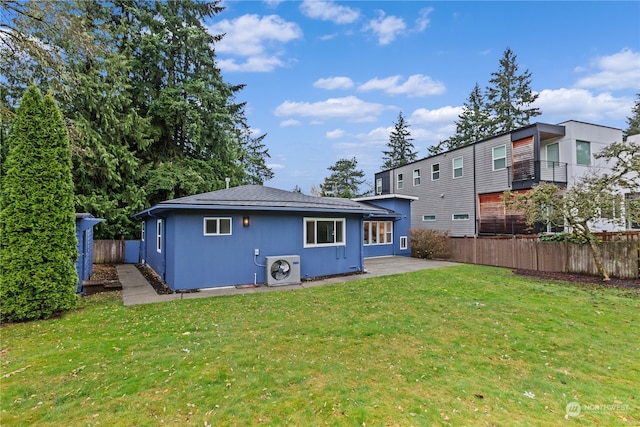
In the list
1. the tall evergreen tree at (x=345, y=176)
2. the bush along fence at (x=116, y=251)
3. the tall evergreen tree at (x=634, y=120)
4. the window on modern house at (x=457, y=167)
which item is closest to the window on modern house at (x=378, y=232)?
the window on modern house at (x=457, y=167)

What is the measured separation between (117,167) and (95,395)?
14555mm

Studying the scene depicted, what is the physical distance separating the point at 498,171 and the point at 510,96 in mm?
22003

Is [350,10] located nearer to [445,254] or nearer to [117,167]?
[445,254]

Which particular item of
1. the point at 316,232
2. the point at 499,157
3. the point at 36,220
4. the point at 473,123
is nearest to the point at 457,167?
the point at 499,157

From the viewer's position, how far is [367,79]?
18.8 meters

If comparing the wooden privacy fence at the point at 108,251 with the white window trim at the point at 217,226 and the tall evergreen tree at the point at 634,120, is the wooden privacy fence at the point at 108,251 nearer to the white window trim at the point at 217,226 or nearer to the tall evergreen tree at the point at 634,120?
the white window trim at the point at 217,226

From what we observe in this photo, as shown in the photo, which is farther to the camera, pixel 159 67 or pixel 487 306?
pixel 159 67

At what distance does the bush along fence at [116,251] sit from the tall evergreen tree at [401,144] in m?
31.6

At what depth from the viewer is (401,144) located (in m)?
39.1

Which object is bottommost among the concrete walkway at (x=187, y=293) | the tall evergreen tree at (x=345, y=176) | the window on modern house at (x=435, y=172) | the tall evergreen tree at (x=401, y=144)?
the concrete walkway at (x=187, y=293)

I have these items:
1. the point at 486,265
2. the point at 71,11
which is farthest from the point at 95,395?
the point at 486,265

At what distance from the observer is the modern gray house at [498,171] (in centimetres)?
1360

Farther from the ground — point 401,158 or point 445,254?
point 401,158

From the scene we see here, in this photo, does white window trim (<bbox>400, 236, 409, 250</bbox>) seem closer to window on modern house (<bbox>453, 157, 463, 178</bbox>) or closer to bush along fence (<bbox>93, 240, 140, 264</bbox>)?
window on modern house (<bbox>453, 157, 463, 178</bbox>)
